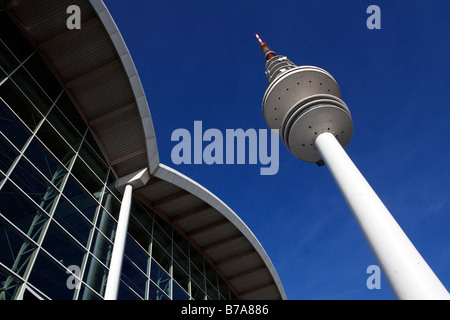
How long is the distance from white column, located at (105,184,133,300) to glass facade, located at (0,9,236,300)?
547 millimetres

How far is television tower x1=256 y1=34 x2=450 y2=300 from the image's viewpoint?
1104 centimetres

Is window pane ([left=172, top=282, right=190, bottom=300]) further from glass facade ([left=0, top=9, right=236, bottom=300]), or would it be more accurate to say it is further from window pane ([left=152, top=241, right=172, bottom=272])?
window pane ([left=152, top=241, right=172, bottom=272])

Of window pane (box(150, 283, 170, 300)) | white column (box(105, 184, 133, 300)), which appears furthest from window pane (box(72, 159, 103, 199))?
window pane (box(150, 283, 170, 300))

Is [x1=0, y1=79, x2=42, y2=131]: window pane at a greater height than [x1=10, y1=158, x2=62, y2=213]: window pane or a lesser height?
greater

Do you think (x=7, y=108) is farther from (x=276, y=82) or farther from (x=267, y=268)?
(x=267, y=268)

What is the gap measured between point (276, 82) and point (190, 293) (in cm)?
1497

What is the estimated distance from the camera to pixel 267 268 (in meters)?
25.8

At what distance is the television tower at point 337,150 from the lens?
1104 cm

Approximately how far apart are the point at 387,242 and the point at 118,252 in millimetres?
10315

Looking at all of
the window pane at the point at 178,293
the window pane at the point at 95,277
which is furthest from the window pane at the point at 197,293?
the window pane at the point at 95,277

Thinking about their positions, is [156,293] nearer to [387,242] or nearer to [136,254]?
[136,254]

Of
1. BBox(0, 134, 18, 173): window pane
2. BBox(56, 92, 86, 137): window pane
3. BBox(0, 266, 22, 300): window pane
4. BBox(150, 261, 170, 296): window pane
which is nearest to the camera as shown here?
BBox(0, 266, 22, 300): window pane

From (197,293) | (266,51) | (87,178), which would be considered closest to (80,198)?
(87,178)
